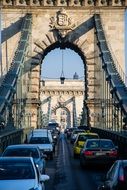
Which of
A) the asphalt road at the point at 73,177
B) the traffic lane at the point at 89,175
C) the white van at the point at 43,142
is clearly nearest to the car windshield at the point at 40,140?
the white van at the point at 43,142

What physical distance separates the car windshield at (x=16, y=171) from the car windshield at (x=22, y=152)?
304 inches

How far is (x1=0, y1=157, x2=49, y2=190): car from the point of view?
50.8 feet

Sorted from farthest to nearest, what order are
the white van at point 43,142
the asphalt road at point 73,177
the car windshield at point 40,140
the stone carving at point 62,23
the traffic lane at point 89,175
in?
the stone carving at point 62,23 → the car windshield at point 40,140 → the white van at point 43,142 → the traffic lane at point 89,175 → the asphalt road at point 73,177

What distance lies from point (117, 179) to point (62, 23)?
54849 millimetres

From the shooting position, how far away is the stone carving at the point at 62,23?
69.6 meters

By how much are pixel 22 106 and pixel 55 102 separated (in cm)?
9615

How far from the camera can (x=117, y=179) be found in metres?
15.4

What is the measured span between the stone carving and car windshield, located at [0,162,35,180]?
174ft

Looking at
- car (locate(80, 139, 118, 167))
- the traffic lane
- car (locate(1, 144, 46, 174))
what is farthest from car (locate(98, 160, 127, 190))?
car (locate(80, 139, 118, 167))

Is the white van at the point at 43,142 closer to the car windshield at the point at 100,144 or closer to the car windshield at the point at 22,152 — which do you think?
the car windshield at the point at 100,144

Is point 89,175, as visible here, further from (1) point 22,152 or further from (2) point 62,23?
(2) point 62,23

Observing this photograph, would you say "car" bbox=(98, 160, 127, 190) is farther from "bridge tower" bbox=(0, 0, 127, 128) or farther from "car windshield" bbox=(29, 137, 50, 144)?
"bridge tower" bbox=(0, 0, 127, 128)

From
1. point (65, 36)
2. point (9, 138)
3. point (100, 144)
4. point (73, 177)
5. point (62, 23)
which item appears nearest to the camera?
point (73, 177)

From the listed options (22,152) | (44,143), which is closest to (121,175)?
(22,152)
